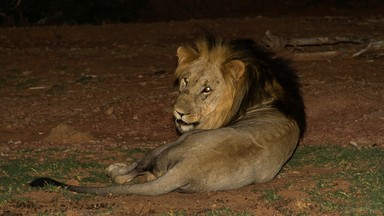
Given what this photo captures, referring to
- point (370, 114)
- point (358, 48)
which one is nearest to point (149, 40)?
point (358, 48)

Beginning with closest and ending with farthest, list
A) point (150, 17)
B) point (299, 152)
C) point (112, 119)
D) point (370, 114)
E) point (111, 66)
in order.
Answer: point (299, 152) < point (370, 114) < point (112, 119) < point (111, 66) < point (150, 17)

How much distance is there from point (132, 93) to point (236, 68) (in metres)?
3.38

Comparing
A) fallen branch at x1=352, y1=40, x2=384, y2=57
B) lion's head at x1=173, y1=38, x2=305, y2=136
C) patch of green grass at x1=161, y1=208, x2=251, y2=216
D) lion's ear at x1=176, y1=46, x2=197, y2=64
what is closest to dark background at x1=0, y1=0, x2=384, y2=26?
fallen branch at x1=352, y1=40, x2=384, y2=57

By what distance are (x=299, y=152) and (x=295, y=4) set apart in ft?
63.8

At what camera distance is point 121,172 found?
18.6 feet

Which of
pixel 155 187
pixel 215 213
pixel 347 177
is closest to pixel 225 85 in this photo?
pixel 347 177

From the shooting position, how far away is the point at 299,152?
6621 mm

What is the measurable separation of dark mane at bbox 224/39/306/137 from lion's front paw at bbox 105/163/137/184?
3.52 feet

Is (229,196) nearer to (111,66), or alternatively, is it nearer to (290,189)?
(290,189)

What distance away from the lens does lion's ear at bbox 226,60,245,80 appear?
241 inches

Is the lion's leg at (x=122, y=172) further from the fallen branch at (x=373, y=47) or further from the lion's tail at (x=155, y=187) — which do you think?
the fallen branch at (x=373, y=47)

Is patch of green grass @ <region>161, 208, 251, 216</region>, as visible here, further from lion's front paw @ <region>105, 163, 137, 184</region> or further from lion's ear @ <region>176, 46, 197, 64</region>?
lion's ear @ <region>176, 46, 197, 64</region>

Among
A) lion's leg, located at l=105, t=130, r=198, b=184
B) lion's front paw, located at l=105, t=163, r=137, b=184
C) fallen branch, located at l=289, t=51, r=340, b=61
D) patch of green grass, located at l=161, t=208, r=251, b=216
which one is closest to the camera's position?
patch of green grass, located at l=161, t=208, r=251, b=216

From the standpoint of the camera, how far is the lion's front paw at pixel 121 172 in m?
5.59
